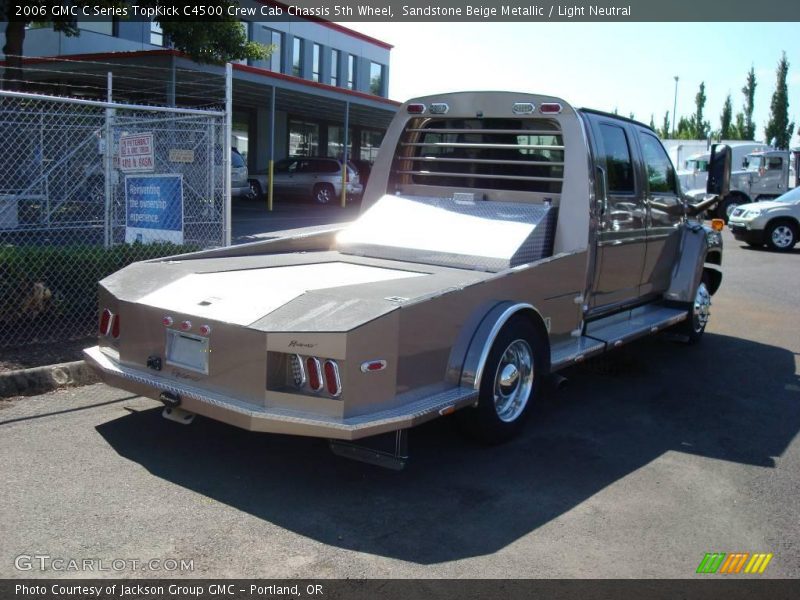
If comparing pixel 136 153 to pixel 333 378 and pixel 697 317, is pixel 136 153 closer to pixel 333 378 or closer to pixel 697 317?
pixel 333 378

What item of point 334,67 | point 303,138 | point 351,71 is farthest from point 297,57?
point 351,71

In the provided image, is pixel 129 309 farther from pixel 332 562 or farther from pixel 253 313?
pixel 332 562

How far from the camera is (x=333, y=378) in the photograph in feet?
13.2

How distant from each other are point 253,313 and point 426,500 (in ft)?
4.48

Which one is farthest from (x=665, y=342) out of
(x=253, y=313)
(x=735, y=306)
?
(x=253, y=313)

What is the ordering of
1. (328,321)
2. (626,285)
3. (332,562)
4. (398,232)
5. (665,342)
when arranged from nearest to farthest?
(332,562) → (328,321) → (398,232) → (626,285) → (665,342)

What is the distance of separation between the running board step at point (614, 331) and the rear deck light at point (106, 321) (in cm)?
289

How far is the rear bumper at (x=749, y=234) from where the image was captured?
19062 millimetres

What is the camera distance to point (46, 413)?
213 inches

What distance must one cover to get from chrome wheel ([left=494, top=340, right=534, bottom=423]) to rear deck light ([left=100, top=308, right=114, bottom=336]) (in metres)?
2.43

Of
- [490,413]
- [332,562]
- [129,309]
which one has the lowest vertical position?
[332,562]

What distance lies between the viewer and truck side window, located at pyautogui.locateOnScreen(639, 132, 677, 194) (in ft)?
23.8

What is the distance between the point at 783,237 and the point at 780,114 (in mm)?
32293

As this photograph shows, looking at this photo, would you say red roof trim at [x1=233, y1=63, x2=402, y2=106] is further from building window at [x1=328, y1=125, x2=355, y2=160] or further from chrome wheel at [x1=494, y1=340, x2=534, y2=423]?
chrome wheel at [x1=494, y1=340, x2=534, y2=423]
